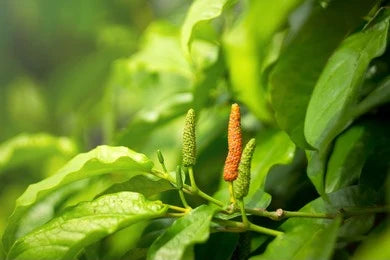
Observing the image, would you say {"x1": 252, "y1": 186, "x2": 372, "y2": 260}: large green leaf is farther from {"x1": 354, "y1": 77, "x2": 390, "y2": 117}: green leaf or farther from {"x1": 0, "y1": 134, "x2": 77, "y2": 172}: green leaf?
{"x1": 0, "y1": 134, "x2": 77, "y2": 172}: green leaf

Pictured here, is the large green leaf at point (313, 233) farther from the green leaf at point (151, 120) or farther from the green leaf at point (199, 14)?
the green leaf at point (151, 120)

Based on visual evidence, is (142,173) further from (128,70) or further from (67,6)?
(67,6)

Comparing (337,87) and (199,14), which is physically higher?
(199,14)

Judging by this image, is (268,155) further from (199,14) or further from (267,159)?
(199,14)

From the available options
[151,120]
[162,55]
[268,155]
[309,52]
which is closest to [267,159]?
[268,155]

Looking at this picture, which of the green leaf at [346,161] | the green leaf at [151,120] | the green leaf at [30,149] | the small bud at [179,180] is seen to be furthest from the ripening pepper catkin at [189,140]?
the green leaf at [30,149]

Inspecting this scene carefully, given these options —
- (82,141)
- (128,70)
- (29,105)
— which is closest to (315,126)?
(128,70)

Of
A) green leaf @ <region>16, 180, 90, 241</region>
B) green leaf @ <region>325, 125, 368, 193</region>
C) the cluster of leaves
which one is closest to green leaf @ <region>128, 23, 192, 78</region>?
the cluster of leaves
